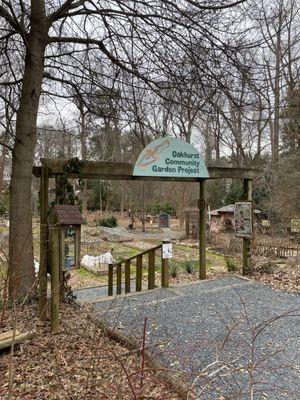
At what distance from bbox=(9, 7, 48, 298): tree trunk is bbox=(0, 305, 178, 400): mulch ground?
2.98ft

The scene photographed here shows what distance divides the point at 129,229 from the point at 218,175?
54.4 feet

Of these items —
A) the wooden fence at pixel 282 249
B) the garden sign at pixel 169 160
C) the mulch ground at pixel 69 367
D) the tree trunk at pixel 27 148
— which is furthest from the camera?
the wooden fence at pixel 282 249

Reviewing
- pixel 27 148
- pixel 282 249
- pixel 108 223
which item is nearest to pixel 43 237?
pixel 27 148

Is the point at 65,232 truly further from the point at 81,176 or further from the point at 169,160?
the point at 169,160

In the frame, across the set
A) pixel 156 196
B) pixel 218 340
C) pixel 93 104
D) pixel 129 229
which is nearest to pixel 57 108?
pixel 93 104

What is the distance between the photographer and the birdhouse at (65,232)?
3978 mm

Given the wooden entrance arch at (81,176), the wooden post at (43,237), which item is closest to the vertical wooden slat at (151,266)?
the wooden entrance arch at (81,176)

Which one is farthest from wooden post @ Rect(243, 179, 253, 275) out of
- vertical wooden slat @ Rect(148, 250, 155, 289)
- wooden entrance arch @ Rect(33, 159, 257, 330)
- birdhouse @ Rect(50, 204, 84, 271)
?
birdhouse @ Rect(50, 204, 84, 271)

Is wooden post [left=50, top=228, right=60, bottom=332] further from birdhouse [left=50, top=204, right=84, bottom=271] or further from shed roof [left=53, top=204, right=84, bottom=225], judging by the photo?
shed roof [left=53, top=204, right=84, bottom=225]

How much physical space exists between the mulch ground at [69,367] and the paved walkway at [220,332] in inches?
9.2

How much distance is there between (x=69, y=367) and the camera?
298 cm

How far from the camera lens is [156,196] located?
1075 inches

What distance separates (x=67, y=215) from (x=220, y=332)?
227 cm

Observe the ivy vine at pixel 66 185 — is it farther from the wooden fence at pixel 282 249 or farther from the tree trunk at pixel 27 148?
the wooden fence at pixel 282 249
